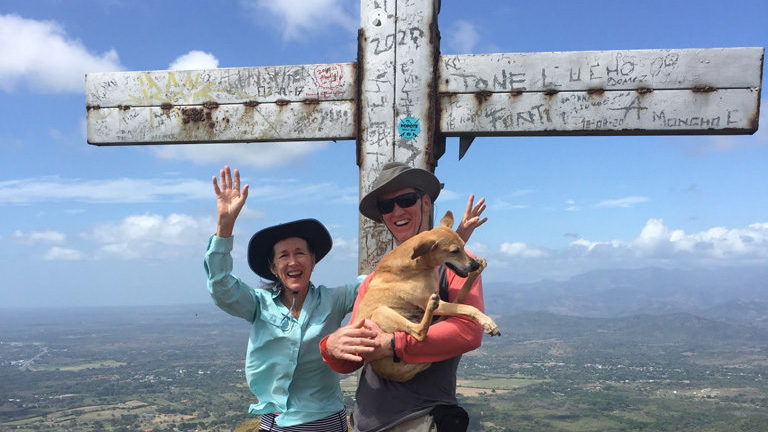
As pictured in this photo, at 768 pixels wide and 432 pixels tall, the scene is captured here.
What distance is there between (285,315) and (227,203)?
2.41ft

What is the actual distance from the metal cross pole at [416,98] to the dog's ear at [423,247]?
115 cm

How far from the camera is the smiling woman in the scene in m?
3.33

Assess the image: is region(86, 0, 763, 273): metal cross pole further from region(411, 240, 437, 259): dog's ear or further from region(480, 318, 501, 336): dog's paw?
region(480, 318, 501, 336): dog's paw

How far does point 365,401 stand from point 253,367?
0.85 meters

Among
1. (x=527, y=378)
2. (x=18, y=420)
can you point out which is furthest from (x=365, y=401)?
(x=527, y=378)

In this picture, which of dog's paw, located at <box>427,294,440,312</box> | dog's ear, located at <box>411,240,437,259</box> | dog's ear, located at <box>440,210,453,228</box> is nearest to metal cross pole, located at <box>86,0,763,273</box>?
dog's ear, located at <box>440,210,453,228</box>

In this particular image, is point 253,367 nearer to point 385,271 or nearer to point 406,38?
point 385,271

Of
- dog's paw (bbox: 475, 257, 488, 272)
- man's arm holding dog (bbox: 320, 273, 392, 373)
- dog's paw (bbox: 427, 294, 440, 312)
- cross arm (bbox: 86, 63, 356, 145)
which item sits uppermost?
cross arm (bbox: 86, 63, 356, 145)

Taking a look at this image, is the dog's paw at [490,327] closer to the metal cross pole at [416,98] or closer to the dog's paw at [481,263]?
the dog's paw at [481,263]

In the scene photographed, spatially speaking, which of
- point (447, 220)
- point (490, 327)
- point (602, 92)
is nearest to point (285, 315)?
point (447, 220)

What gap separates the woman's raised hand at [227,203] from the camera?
3.27m

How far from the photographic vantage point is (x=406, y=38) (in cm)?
395

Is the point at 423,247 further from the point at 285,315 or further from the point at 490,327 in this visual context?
the point at 285,315

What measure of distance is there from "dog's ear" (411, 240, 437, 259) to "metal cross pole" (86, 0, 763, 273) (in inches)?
45.2
